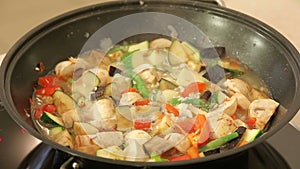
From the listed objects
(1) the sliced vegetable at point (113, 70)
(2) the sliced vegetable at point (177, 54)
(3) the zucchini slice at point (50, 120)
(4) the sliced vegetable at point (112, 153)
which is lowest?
(4) the sliced vegetable at point (112, 153)

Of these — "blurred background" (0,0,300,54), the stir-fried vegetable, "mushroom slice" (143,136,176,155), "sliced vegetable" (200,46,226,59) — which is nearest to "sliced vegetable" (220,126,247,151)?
the stir-fried vegetable

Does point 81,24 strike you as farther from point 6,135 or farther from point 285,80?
point 285,80

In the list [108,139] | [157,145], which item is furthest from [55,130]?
[157,145]

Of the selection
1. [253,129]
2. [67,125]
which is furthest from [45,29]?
[253,129]

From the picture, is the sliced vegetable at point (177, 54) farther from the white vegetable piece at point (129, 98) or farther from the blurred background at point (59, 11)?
the blurred background at point (59, 11)

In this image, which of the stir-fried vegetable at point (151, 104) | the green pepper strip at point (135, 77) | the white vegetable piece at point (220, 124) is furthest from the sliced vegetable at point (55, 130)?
the white vegetable piece at point (220, 124)
